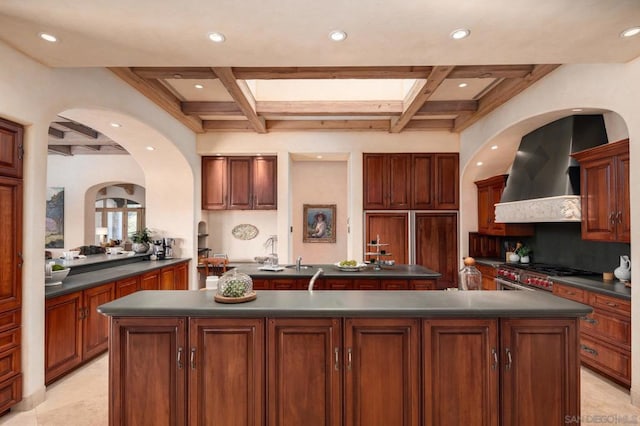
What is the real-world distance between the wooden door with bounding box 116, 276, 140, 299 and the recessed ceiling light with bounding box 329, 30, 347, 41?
11.4 ft

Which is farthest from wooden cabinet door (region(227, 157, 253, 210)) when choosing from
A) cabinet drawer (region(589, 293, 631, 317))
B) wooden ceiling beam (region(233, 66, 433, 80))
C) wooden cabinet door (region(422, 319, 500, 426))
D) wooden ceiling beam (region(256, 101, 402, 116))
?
A: cabinet drawer (region(589, 293, 631, 317))

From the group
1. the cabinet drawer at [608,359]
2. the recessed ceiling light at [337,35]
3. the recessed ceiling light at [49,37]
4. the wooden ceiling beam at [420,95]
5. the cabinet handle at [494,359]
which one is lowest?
the cabinet drawer at [608,359]

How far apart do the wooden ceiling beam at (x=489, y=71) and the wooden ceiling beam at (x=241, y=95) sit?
2.37 metres

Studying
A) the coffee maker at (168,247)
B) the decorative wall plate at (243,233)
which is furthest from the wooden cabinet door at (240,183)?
the coffee maker at (168,247)

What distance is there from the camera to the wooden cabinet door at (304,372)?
1.86m

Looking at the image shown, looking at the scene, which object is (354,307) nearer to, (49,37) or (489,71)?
(49,37)

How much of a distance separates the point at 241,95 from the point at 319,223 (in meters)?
3.41

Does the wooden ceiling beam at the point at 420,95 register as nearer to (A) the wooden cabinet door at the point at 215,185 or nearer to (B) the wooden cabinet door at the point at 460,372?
(B) the wooden cabinet door at the point at 460,372

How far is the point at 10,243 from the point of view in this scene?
242 centimetres

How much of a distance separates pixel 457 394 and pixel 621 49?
9.06 feet

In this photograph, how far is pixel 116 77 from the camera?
3572 mm

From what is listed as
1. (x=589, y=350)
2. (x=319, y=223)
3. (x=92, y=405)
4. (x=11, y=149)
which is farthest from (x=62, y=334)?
(x=589, y=350)

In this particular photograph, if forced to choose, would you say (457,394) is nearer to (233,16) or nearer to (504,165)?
(233,16)

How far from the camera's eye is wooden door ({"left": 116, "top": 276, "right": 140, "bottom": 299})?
3.70 metres
